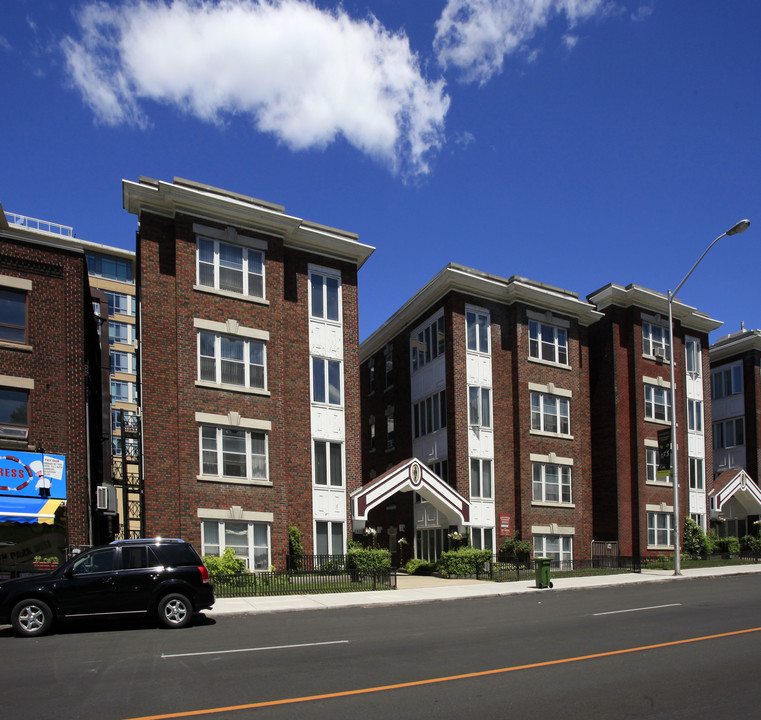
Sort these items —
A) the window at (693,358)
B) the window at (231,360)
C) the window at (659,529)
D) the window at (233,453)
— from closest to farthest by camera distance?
the window at (233,453), the window at (231,360), the window at (659,529), the window at (693,358)

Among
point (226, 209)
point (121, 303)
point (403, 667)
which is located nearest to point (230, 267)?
point (226, 209)

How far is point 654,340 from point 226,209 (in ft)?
79.1

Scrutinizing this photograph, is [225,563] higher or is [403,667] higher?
[403,667]

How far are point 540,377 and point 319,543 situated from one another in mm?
13958

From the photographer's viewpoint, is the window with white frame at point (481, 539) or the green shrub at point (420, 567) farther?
the window with white frame at point (481, 539)

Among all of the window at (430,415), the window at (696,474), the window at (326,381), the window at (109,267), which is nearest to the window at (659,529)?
the window at (696,474)

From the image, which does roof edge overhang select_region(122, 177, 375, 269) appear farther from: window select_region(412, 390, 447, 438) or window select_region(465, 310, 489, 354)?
window select_region(412, 390, 447, 438)

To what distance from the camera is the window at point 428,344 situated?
35781mm

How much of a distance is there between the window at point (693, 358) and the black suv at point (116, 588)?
110ft

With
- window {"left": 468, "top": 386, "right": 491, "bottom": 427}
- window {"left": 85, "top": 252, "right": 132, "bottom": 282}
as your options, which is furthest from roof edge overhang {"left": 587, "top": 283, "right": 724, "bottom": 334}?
window {"left": 85, "top": 252, "right": 132, "bottom": 282}

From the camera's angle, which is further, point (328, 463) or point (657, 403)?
point (657, 403)

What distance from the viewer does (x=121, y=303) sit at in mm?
67500

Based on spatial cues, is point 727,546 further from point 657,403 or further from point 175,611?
point 175,611

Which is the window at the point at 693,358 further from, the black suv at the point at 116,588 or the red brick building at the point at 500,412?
the black suv at the point at 116,588
